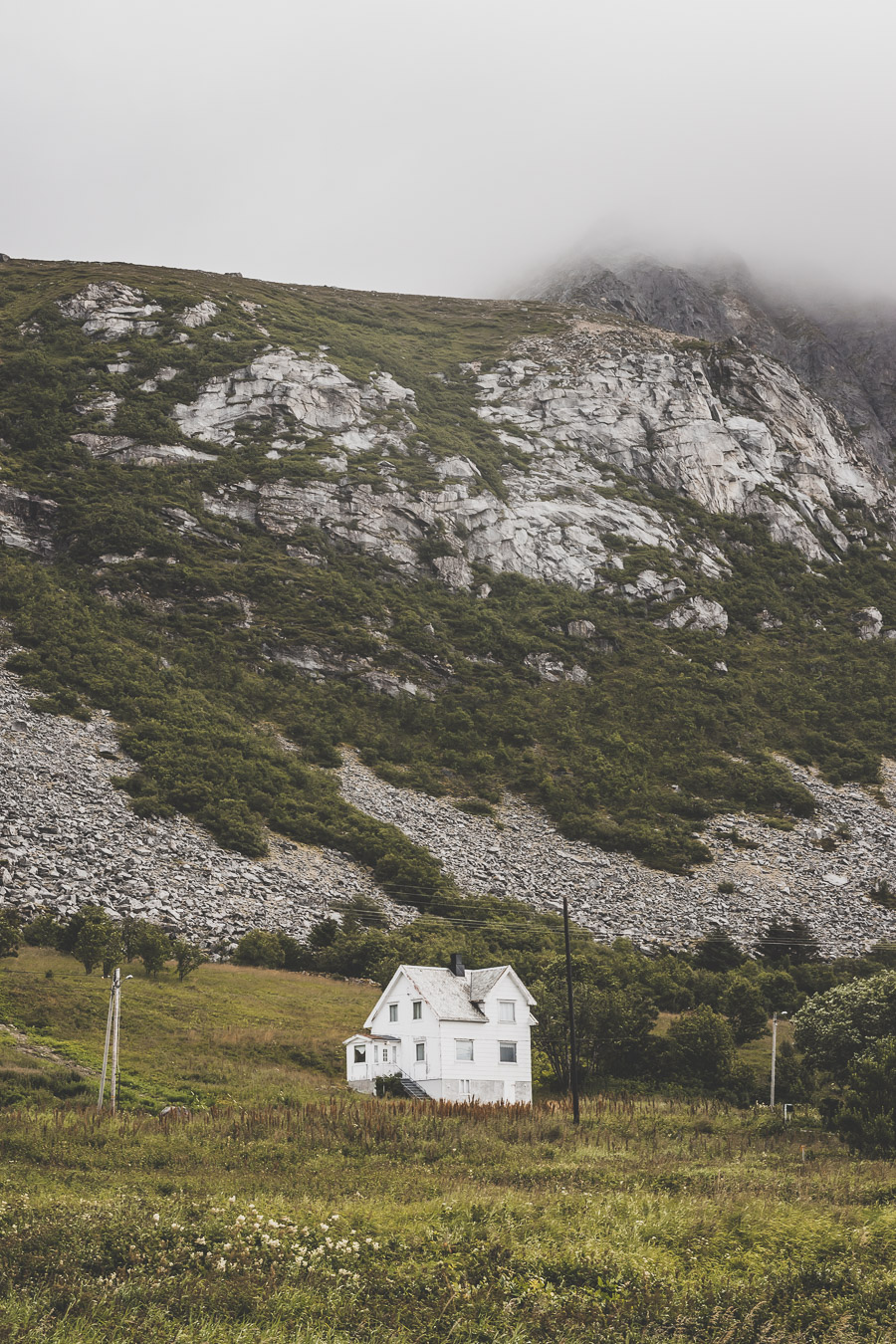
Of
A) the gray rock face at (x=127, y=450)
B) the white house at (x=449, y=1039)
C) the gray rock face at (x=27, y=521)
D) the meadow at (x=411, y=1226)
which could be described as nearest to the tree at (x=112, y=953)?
the white house at (x=449, y=1039)

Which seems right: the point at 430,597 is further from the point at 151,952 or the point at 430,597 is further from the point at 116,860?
the point at 151,952

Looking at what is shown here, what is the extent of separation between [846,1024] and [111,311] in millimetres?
148808

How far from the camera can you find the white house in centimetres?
3859

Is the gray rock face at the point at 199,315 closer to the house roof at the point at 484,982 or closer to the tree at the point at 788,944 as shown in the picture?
the tree at the point at 788,944

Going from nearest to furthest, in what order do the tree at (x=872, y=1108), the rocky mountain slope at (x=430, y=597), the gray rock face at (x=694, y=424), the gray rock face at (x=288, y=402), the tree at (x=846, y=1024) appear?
the tree at (x=872, y=1108) < the tree at (x=846, y=1024) < the rocky mountain slope at (x=430, y=597) < the gray rock face at (x=288, y=402) < the gray rock face at (x=694, y=424)

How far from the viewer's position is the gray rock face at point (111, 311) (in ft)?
487

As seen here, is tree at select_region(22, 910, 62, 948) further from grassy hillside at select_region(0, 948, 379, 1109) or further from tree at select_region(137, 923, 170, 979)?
tree at select_region(137, 923, 170, 979)

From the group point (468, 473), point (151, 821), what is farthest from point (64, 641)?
point (468, 473)

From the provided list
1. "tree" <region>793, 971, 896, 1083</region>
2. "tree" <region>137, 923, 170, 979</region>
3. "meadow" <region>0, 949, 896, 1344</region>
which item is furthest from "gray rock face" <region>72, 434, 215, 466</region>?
"tree" <region>793, 971, 896, 1083</region>

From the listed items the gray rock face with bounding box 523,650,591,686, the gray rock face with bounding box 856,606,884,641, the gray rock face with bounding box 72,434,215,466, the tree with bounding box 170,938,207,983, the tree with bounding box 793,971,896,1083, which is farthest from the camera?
the gray rock face with bounding box 856,606,884,641

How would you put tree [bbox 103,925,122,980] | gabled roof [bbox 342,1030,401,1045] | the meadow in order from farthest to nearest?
1. tree [bbox 103,925,122,980]
2. gabled roof [bbox 342,1030,401,1045]
3. the meadow

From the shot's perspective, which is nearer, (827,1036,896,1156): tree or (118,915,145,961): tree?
(827,1036,896,1156): tree

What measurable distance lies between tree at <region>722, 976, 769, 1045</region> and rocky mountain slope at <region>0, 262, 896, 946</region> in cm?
1483

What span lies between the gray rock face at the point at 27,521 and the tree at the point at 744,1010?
82153 millimetres
